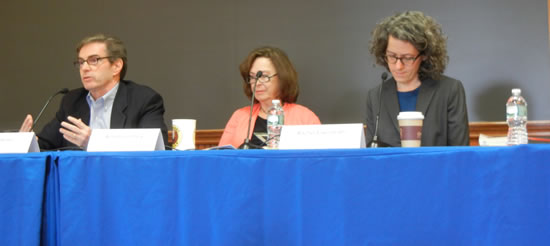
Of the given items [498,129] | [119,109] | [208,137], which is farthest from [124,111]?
[498,129]

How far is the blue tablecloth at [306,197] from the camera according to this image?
127 cm

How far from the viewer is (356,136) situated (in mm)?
1462

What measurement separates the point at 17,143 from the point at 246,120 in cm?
114

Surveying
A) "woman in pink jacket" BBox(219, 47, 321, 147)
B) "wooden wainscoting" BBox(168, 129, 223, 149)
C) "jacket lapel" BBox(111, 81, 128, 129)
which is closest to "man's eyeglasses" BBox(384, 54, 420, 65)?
"woman in pink jacket" BBox(219, 47, 321, 147)

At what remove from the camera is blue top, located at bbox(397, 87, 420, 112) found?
7.48 feet

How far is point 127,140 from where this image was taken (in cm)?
164

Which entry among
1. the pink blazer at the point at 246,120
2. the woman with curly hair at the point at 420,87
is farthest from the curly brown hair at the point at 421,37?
the pink blazer at the point at 246,120

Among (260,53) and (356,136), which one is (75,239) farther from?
(260,53)

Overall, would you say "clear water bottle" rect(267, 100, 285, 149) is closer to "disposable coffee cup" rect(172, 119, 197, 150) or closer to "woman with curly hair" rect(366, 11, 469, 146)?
"disposable coffee cup" rect(172, 119, 197, 150)

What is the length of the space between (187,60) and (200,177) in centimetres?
204

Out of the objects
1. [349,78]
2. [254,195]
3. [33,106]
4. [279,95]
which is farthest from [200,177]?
[33,106]

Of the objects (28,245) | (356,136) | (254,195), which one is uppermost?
(356,136)

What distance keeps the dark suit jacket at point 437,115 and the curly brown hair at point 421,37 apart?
0.06 metres

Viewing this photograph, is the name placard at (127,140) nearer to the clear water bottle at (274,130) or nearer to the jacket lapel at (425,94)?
the clear water bottle at (274,130)
